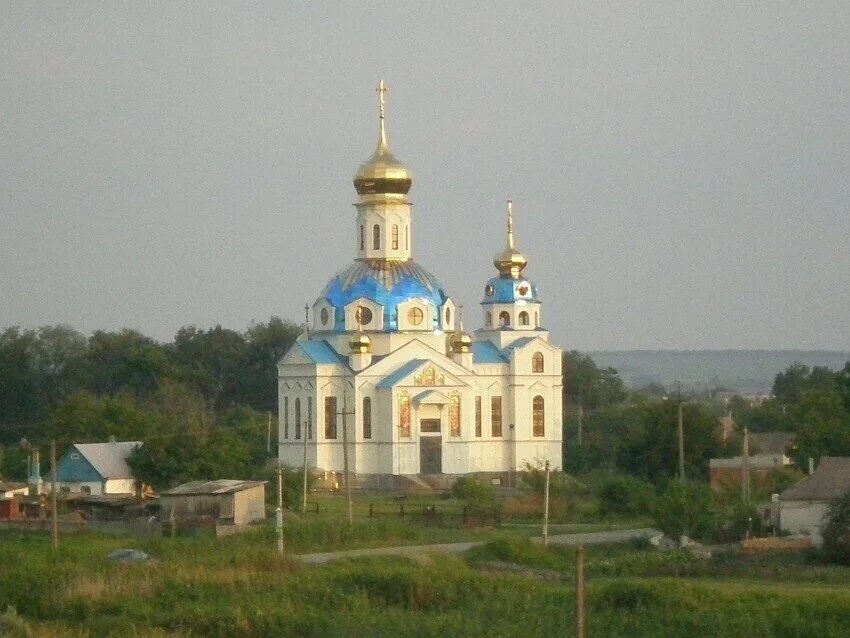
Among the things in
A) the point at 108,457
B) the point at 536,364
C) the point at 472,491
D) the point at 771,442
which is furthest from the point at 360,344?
the point at 771,442

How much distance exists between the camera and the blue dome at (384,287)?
62.0 metres

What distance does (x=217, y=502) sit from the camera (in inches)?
1775

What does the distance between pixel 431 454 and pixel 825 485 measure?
775 inches

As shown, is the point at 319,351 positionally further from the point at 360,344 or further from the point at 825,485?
the point at 825,485

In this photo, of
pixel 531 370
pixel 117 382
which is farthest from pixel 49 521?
pixel 117 382

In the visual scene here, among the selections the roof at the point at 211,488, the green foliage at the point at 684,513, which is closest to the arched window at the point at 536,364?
the roof at the point at 211,488

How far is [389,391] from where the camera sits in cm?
6025

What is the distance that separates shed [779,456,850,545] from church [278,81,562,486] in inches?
737

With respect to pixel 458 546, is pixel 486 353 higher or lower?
higher

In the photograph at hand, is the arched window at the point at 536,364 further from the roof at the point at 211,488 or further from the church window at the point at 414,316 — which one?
the roof at the point at 211,488

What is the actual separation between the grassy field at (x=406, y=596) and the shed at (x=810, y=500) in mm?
4697

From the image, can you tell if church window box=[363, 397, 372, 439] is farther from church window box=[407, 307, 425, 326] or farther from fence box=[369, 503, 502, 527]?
fence box=[369, 503, 502, 527]

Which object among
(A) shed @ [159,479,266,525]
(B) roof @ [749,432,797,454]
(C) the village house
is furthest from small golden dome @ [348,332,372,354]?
(A) shed @ [159,479,266,525]

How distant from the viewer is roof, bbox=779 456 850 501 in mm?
42062
